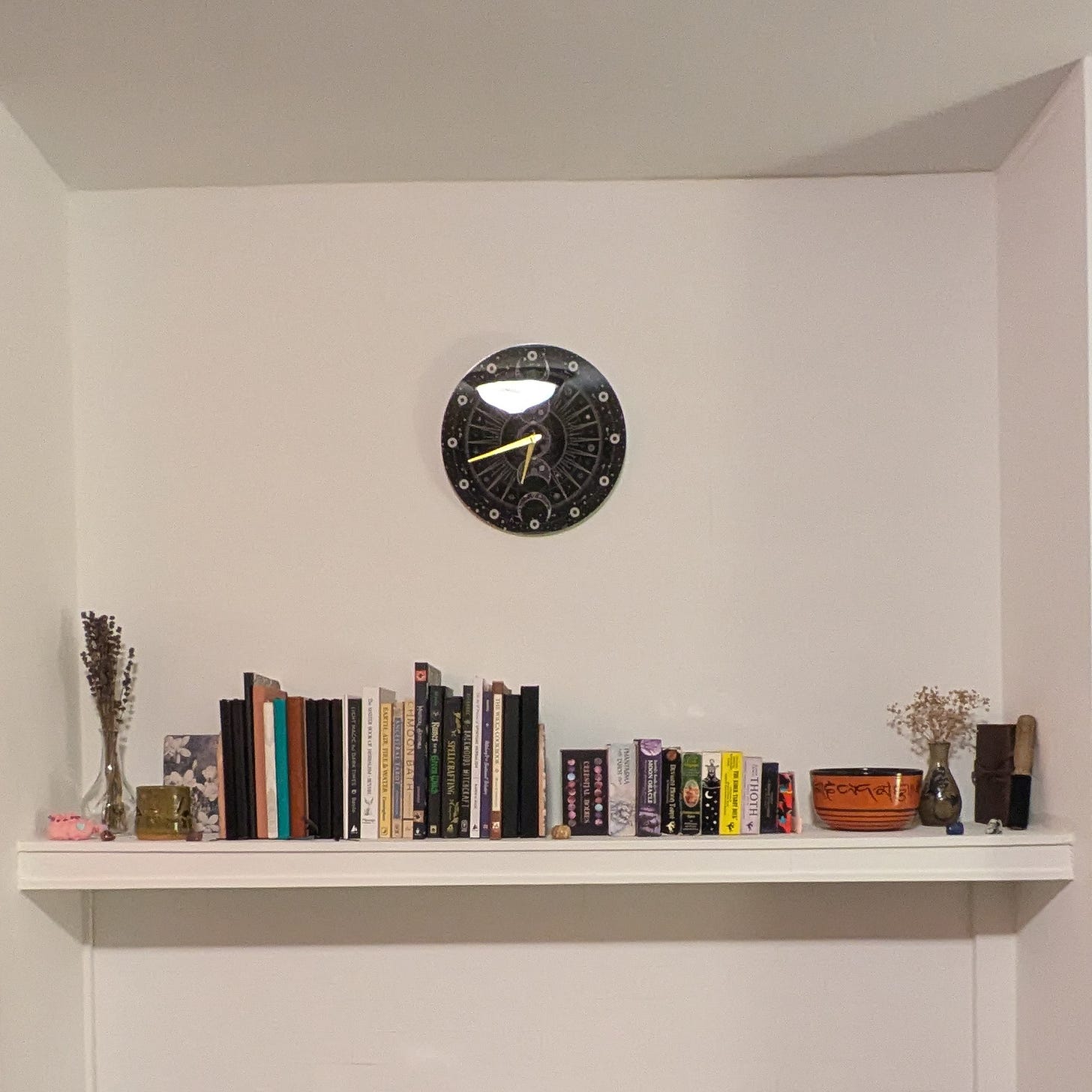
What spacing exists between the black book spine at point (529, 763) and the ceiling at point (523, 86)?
104 cm

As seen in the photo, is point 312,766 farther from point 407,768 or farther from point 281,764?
point 407,768

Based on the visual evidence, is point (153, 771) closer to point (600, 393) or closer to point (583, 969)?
point (583, 969)

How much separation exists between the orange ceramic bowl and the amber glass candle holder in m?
1.16

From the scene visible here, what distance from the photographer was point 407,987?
2697 millimetres

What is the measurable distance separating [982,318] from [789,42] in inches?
33.0

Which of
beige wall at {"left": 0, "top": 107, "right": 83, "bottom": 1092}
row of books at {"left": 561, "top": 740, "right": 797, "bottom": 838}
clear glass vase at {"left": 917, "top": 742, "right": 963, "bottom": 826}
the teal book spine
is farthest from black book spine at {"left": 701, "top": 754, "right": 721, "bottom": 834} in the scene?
beige wall at {"left": 0, "top": 107, "right": 83, "bottom": 1092}

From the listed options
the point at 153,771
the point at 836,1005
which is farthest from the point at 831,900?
the point at 153,771

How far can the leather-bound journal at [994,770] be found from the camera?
8.25 ft

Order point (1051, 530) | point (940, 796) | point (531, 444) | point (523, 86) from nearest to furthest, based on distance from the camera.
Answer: point (523, 86), point (1051, 530), point (940, 796), point (531, 444)

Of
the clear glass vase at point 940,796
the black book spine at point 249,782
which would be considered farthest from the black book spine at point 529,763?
the clear glass vase at point 940,796

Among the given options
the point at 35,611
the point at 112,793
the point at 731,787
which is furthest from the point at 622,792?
the point at 35,611

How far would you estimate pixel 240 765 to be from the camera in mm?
2473

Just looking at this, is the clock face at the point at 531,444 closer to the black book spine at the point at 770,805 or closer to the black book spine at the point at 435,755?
the black book spine at the point at 435,755

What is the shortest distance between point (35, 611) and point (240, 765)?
0.47 meters
